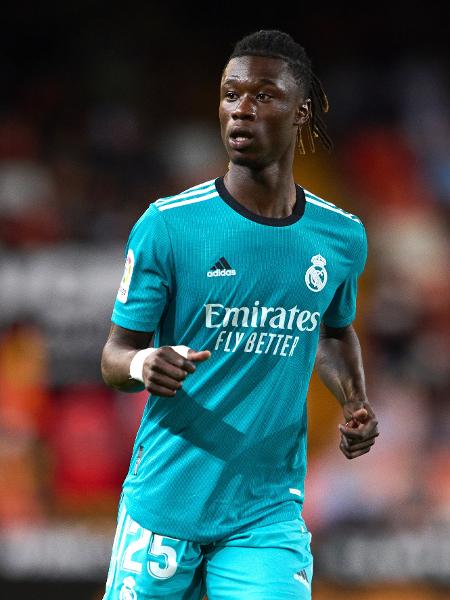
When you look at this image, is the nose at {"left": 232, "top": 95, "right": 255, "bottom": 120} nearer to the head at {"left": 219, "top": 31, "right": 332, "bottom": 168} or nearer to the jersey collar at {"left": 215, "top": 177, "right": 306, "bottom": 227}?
the head at {"left": 219, "top": 31, "right": 332, "bottom": 168}

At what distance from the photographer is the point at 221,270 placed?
131 inches

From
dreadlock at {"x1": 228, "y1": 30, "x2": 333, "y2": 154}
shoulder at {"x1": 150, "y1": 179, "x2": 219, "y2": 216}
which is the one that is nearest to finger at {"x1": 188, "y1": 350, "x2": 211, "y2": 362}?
shoulder at {"x1": 150, "y1": 179, "x2": 219, "y2": 216}

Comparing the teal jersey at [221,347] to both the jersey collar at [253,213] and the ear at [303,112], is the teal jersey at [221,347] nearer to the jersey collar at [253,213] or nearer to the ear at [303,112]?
the jersey collar at [253,213]

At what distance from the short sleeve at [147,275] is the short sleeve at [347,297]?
0.67 m

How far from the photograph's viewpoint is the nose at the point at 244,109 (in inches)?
131

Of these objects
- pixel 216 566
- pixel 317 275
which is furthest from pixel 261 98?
pixel 216 566

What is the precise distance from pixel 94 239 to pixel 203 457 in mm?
5257

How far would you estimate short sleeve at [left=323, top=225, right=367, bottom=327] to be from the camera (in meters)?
3.69

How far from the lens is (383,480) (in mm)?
7746

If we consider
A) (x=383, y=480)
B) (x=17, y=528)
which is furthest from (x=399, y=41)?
(x=17, y=528)

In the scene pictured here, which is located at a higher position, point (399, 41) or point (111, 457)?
point (399, 41)

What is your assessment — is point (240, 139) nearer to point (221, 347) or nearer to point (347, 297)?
point (221, 347)

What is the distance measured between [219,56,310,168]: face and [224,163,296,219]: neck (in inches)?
1.8

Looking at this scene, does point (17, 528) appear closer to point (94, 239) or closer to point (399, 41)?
point (94, 239)
